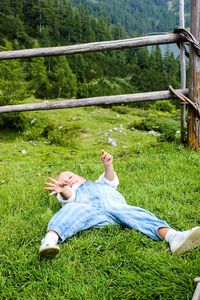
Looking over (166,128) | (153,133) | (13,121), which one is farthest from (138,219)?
(13,121)

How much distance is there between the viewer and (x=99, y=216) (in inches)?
131

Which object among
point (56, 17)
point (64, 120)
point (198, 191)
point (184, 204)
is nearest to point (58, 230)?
point (184, 204)

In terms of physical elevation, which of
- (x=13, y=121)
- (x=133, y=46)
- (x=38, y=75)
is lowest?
(x=38, y=75)

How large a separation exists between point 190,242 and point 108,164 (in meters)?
1.13

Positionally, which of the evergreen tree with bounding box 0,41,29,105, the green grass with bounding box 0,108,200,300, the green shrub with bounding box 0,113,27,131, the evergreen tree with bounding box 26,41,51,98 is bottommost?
the evergreen tree with bounding box 26,41,51,98

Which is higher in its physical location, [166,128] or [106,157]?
[106,157]

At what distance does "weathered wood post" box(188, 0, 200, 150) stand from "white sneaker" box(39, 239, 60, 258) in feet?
9.89

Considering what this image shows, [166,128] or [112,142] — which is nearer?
[166,128]

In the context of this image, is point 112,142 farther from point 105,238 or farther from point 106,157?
point 105,238

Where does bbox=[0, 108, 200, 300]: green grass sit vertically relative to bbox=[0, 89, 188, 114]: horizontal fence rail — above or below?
below

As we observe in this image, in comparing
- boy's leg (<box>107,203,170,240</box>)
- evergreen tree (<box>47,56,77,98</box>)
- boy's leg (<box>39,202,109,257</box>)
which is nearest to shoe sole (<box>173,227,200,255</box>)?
boy's leg (<box>107,203,170,240</box>)

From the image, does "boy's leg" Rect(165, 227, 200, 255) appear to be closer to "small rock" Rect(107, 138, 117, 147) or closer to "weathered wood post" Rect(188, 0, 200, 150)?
"weathered wood post" Rect(188, 0, 200, 150)

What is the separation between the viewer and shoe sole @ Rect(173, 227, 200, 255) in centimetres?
285

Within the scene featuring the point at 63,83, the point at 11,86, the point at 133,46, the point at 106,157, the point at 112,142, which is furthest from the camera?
the point at 63,83
